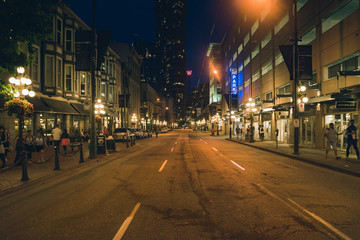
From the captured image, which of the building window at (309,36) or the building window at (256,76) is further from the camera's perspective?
the building window at (256,76)

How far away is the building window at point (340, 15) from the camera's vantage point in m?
15.6

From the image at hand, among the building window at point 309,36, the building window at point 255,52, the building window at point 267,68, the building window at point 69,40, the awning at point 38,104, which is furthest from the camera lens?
the building window at point 255,52

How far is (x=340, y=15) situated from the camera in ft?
55.2

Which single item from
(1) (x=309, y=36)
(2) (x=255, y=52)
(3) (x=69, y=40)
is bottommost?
(1) (x=309, y=36)

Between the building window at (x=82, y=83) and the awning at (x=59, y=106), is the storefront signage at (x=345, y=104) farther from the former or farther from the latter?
the building window at (x=82, y=83)

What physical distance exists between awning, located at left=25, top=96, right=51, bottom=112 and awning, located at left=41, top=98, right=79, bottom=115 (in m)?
0.90

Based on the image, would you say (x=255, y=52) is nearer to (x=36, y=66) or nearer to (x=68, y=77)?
(x=68, y=77)

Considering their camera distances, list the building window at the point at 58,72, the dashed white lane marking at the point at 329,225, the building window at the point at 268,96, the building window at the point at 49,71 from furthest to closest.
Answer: the building window at the point at 268,96
the building window at the point at 58,72
the building window at the point at 49,71
the dashed white lane marking at the point at 329,225

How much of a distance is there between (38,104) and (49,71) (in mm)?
5000

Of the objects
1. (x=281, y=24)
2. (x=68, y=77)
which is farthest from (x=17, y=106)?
(x=281, y=24)

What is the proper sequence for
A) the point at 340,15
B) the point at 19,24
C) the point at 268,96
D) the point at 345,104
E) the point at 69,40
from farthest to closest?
the point at 268,96 < the point at 69,40 < the point at 340,15 < the point at 345,104 < the point at 19,24

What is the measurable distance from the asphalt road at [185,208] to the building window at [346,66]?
969cm

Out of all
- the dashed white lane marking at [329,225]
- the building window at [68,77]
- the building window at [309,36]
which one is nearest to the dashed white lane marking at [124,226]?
the dashed white lane marking at [329,225]

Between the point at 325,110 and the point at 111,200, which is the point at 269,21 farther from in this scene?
the point at 111,200
